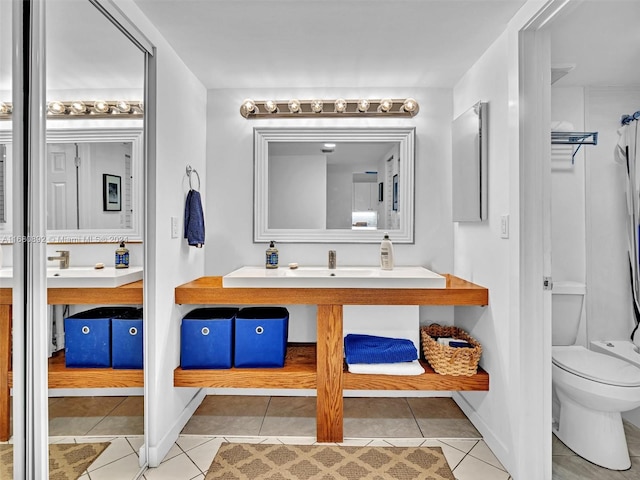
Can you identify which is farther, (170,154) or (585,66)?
(585,66)

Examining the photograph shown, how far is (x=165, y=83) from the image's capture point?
2.05 metres

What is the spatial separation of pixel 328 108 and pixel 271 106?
401 millimetres

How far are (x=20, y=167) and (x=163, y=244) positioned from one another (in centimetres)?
92

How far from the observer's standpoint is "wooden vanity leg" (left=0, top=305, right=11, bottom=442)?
1.14m

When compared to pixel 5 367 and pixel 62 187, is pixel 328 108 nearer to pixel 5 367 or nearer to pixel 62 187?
pixel 62 187

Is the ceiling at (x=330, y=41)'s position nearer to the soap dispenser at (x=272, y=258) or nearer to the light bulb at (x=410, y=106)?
the light bulb at (x=410, y=106)

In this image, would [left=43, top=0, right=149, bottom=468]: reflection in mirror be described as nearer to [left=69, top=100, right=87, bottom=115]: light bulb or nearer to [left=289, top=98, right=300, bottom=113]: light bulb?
[left=69, top=100, right=87, bottom=115]: light bulb

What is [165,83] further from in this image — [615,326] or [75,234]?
[615,326]

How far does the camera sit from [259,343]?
7.32ft

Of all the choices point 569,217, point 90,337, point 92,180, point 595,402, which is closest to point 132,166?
point 92,180

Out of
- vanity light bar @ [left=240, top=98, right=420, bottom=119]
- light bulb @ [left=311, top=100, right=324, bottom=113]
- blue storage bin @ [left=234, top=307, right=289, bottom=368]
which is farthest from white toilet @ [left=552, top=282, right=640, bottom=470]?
light bulb @ [left=311, top=100, right=324, bottom=113]

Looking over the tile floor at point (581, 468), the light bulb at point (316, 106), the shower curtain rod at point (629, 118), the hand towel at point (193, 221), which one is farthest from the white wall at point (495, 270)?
the hand towel at point (193, 221)

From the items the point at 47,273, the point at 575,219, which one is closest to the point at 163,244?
the point at 47,273

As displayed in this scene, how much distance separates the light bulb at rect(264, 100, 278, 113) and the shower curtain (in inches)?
93.5
